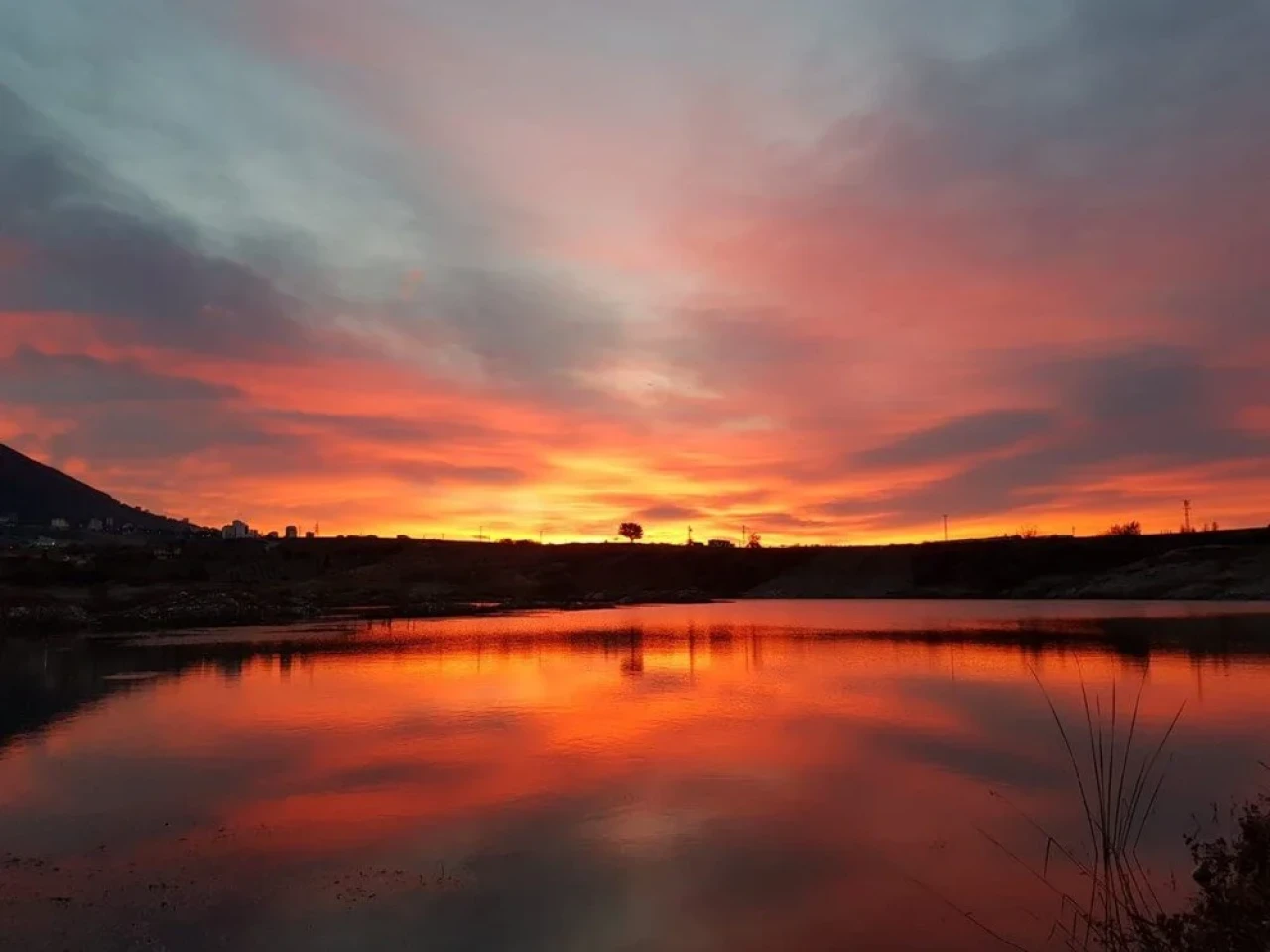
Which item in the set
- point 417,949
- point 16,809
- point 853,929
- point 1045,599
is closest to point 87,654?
point 16,809

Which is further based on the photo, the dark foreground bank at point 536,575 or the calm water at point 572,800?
the dark foreground bank at point 536,575

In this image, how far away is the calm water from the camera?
12758 mm

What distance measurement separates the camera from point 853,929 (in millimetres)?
12281

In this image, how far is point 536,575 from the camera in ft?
520

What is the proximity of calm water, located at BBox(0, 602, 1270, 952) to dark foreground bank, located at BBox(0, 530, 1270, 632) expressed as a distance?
169 ft

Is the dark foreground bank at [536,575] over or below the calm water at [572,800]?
over

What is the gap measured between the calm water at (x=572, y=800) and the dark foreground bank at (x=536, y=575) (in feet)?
169

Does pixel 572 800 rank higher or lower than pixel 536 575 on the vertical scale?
lower

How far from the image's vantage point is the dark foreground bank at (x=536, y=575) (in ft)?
306

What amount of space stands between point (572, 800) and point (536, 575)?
141 m

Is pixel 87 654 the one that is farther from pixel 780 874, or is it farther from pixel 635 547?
pixel 635 547

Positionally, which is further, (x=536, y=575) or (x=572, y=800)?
(x=536, y=575)

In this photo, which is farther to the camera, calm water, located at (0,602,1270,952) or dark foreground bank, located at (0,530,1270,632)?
dark foreground bank, located at (0,530,1270,632)

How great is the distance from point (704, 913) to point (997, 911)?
4364 mm
